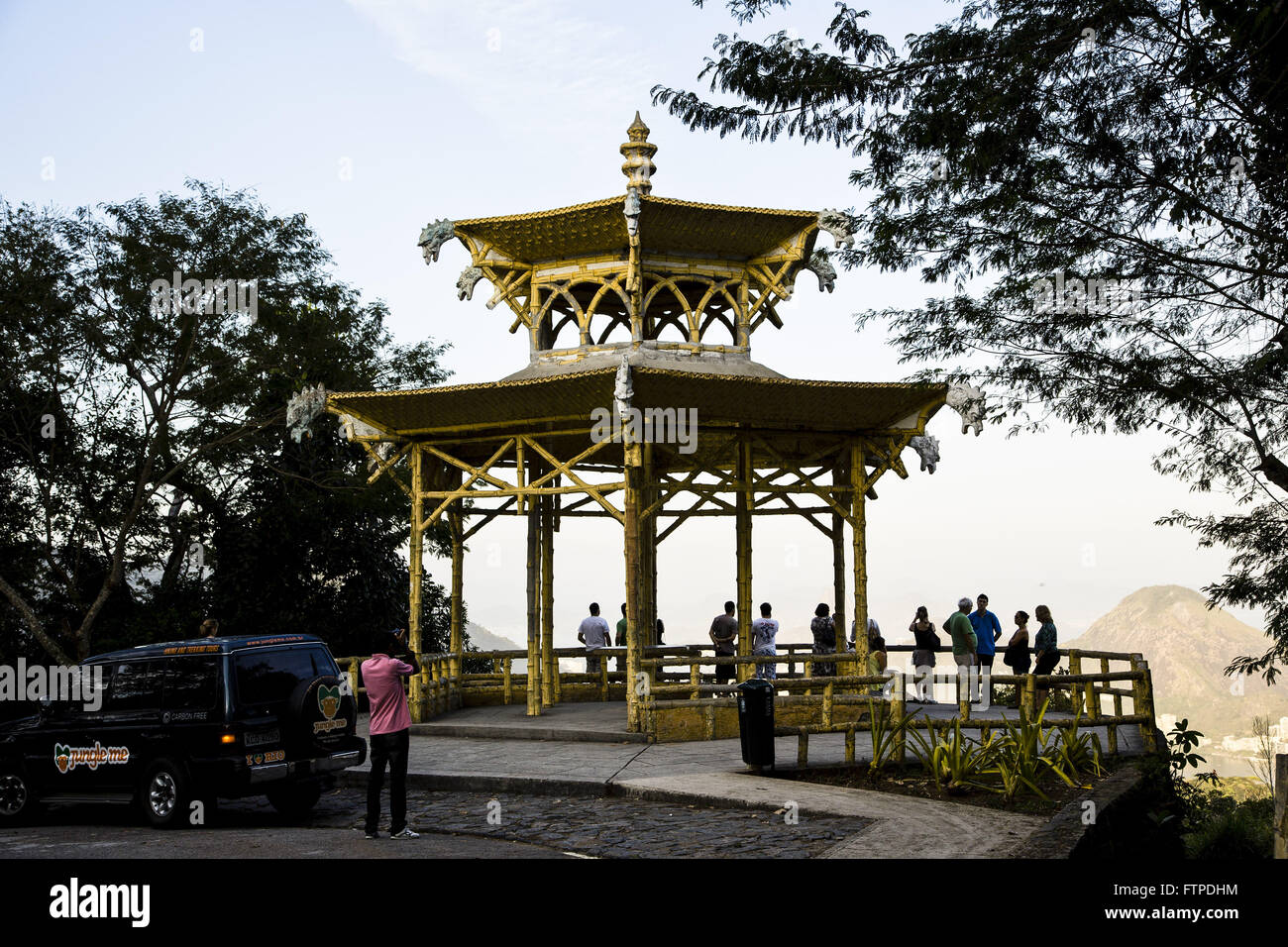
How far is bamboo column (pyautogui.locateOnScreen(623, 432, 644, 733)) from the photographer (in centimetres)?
1722

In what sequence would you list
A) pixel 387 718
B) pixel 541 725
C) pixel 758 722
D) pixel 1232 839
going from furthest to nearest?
pixel 541 725 < pixel 758 722 < pixel 1232 839 < pixel 387 718

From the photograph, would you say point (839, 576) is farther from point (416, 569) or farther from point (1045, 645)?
point (416, 569)

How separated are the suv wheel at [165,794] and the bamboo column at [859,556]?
35.2 feet

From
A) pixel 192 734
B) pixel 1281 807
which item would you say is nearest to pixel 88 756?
pixel 192 734

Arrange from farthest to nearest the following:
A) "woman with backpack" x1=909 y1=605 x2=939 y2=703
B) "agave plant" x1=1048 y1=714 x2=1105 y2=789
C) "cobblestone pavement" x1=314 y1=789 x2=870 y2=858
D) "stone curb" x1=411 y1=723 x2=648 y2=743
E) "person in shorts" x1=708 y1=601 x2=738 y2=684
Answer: "woman with backpack" x1=909 y1=605 x2=939 y2=703 → "person in shorts" x1=708 y1=601 x2=738 y2=684 → "stone curb" x1=411 y1=723 x2=648 y2=743 → "agave plant" x1=1048 y1=714 x2=1105 y2=789 → "cobblestone pavement" x1=314 y1=789 x2=870 y2=858

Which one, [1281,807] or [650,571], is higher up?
[650,571]

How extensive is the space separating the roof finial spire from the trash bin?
31.6ft

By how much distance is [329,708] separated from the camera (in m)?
12.8

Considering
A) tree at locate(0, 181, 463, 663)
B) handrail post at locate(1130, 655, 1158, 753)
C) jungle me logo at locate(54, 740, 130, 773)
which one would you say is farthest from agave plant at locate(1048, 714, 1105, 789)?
tree at locate(0, 181, 463, 663)

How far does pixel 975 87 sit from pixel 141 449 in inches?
954

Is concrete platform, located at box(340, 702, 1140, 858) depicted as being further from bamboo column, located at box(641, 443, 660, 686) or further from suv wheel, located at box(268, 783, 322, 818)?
bamboo column, located at box(641, 443, 660, 686)

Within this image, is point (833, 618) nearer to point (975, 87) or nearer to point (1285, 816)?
point (975, 87)

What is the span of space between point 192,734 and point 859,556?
11033mm
